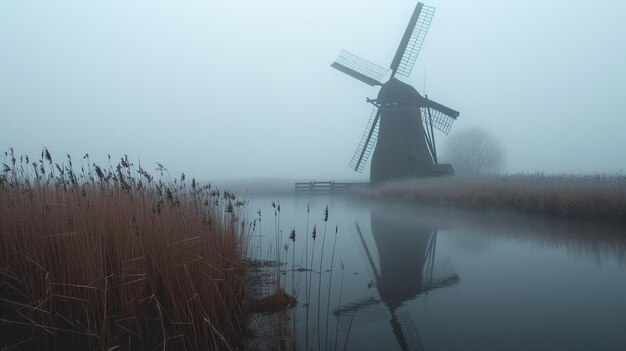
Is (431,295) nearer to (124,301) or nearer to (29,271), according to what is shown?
(124,301)

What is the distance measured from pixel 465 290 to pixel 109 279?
3.95m

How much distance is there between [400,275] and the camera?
6.28m

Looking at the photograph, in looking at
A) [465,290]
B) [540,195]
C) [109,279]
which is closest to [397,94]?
[540,195]

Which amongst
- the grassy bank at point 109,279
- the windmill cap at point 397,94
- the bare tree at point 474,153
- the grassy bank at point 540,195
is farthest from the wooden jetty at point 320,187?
the grassy bank at point 109,279

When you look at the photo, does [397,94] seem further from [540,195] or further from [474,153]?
[474,153]

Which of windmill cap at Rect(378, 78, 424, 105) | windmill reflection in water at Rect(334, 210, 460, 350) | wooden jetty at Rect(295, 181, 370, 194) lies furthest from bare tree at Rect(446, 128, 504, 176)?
windmill reflection in water at Rect(334, 210, 460, 350)

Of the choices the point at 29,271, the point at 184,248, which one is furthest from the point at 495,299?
the point at 29,271

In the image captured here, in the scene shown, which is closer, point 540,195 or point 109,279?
point 109,279

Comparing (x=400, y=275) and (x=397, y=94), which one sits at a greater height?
(x=397, y=94)

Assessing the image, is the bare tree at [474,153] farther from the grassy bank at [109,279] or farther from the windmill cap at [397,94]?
the grassy bank at [109,279]

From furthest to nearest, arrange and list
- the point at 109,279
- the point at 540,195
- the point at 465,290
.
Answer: the point at 540,195, the point at 465,290, the point at 109,279

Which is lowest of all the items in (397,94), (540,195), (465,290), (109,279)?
(465,290)

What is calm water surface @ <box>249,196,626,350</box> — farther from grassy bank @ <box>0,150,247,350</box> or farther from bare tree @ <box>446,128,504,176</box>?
bare tree @ <box>446,128,504,176</box>

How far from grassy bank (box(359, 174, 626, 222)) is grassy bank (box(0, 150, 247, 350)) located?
34.4 feet
